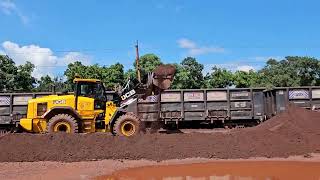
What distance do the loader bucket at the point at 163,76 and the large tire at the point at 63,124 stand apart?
3686mm

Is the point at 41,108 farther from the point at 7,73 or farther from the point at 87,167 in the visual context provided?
the point at 7,73

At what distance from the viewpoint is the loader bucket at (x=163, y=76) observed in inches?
659

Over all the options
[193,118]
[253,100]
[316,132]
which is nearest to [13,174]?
[316,132]

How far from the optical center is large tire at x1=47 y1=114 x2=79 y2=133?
53.4 ft

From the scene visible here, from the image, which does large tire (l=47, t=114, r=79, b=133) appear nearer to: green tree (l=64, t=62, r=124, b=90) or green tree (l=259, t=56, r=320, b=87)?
green tree (l=64, t=62, r=124, b=90)

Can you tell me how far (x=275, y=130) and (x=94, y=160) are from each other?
279 inches

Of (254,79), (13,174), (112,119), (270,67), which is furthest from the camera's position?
(270,67)

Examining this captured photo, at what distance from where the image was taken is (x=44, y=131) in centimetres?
1669

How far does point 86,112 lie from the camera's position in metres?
16.8

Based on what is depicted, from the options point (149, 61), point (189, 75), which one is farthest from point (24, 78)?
point (189, 75)

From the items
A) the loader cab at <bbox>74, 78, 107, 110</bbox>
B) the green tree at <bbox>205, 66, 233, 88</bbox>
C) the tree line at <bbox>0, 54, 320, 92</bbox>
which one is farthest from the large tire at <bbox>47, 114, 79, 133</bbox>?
the green tree at <bbox>205, 66, 233, 88</bbox>

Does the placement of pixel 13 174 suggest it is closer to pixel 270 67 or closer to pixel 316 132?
pixel 316 132

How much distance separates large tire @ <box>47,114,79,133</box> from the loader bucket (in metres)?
3.69

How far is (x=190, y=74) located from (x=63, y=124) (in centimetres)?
3559
